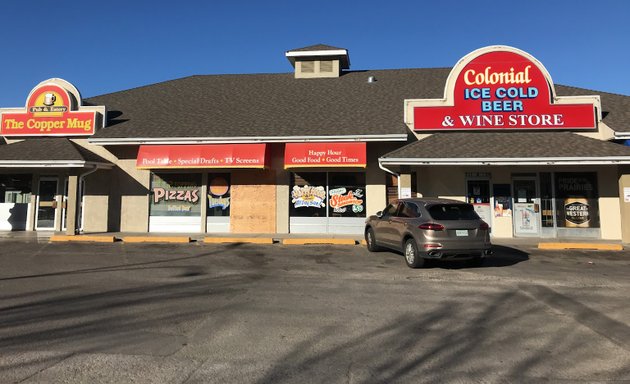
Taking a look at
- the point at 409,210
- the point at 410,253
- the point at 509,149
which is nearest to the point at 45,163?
the point at 409,210

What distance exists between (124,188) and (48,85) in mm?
5581

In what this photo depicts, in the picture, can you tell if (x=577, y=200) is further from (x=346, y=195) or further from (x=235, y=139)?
(x=235, y=139)

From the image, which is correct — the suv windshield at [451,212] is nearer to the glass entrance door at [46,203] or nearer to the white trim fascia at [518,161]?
the white trim fascia at [518,161]

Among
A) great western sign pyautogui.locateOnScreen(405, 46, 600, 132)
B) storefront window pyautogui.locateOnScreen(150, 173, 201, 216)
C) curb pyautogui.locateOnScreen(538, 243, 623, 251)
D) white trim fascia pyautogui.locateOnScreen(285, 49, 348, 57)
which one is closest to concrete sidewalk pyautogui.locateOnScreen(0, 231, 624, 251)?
curb pyautogui.locateOnScreen(538, 243, 623, 251)

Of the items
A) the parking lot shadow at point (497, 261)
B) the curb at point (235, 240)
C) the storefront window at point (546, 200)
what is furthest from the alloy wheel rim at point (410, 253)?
the storefront window at point (546, 200)

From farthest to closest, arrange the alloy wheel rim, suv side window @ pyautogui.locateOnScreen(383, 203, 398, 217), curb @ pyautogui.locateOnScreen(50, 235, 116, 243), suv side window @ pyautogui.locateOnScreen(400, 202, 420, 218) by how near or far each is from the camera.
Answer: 1. curb @ pyautogui.locateOnScreen(50, 235, 116, 243)
2. suv side window @ pyautogui.locateOnScreen(383, 203, 398, 217)
3. suv side window @ pyautogui.locateOnScreen(400, 202, 420, 218)
4. the alloy wheel rim

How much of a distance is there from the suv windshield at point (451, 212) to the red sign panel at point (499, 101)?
689cm

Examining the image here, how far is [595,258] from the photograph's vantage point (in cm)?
1145

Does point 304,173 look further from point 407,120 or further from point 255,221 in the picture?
point 407,120

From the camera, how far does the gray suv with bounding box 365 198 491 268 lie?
9.23m

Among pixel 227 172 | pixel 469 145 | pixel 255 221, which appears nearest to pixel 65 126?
pixel 227 172

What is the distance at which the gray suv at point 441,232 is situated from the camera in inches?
363

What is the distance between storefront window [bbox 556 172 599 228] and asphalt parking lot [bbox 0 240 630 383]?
6.05 meters

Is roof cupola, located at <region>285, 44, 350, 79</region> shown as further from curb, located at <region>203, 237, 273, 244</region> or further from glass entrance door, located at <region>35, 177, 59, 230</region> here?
glass entrance door, located at <region>35, 177, 59, 230</region>
